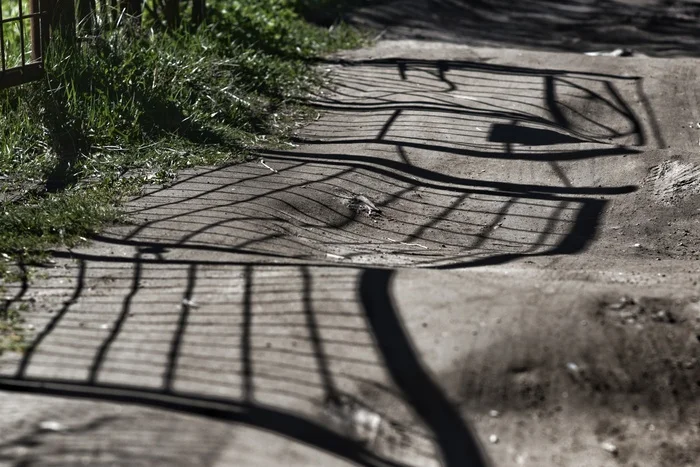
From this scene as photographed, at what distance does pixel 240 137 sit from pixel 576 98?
10.9ft

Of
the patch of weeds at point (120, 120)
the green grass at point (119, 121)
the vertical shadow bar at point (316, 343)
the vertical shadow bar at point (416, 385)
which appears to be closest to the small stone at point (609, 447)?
the vertical shadow bar at point (416, 385)

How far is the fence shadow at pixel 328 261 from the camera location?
3.56m

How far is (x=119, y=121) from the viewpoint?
23.4 ft

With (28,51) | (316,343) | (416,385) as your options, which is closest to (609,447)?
(416,385)

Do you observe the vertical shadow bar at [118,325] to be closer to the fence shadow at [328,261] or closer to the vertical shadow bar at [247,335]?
the fence shadow at [328,261]

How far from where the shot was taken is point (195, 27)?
9.98m

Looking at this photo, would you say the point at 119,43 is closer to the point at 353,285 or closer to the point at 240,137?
the point at 240,137

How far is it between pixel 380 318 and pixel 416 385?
46cm

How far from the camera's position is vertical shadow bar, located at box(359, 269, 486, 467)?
11.5 feet

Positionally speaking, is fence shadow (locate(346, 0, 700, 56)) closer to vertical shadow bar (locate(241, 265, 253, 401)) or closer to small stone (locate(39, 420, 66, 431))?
vertical shadow bar (locate(241, 265, 253, 401))

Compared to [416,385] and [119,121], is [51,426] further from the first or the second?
[119,121]

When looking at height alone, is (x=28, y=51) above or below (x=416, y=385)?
above

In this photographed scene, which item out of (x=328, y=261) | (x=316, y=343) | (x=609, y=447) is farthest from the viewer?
(x=328, y=261)

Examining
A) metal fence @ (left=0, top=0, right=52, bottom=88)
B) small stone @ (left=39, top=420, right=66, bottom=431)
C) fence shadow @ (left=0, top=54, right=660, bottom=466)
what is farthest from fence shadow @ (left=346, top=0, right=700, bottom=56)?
small stone @ (left=39, top=420, right=66, bottom=431)
